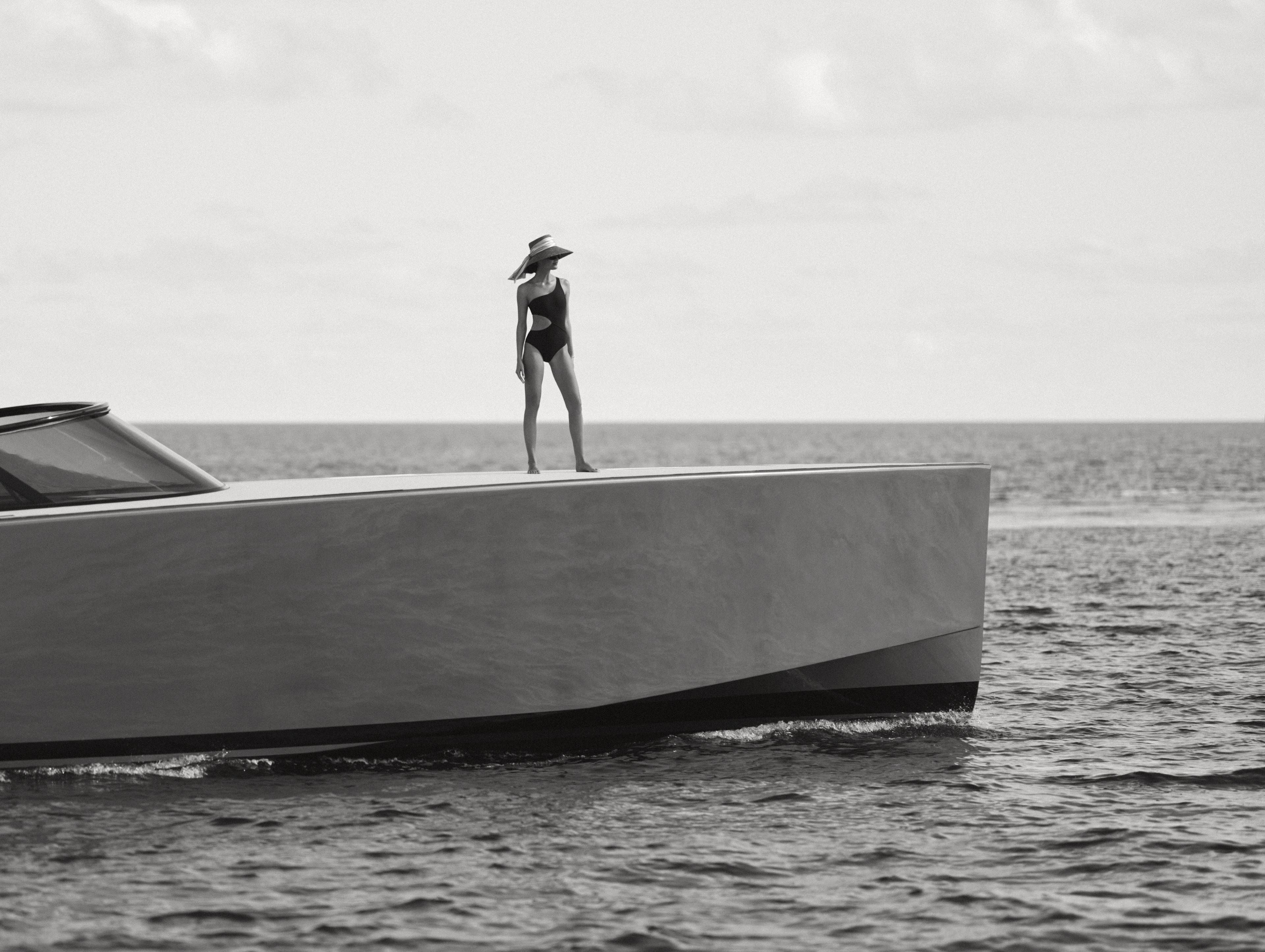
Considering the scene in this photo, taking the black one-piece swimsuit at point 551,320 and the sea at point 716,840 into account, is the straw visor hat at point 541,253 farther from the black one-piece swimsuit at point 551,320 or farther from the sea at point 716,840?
the sea at point 716,840

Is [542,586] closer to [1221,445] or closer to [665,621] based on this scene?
[665,621]

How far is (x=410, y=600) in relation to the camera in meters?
8.38

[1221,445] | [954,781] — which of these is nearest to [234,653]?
[954,781]

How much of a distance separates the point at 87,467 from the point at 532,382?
108 inches

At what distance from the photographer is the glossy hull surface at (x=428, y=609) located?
8.16 m

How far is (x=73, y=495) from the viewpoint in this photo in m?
8.59

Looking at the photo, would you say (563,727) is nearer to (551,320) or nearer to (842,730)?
(842,730)

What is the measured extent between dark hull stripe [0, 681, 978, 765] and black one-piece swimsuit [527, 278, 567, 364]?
94.7 inches

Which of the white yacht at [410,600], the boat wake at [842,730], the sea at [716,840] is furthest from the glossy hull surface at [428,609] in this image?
the boat wake at [842,730]

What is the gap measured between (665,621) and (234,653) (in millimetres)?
2301

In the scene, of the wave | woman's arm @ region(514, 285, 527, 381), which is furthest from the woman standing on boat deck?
the wave

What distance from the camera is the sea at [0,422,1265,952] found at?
602 cm

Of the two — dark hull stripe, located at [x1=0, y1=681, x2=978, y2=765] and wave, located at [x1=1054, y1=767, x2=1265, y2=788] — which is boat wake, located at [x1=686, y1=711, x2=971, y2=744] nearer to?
dark hull stripe, located at [x1=0, y1=681, x2=978, y2=765]

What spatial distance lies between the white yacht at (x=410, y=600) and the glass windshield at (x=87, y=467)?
0.01 m
